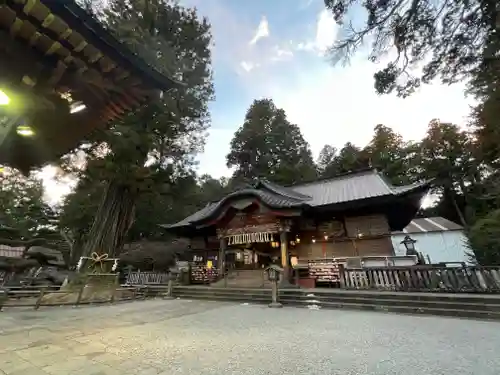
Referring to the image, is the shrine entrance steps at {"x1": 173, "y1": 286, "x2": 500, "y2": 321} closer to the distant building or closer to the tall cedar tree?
the tall cedar tree

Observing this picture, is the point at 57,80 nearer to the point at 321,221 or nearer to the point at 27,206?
the point at 321,221

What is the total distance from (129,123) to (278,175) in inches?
916

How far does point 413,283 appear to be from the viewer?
26.2ft

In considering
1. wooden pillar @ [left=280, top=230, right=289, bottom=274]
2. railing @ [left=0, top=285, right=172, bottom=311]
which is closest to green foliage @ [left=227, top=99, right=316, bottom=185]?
wooden pillar @ [left=280, top=230, right=289, bottom=274]

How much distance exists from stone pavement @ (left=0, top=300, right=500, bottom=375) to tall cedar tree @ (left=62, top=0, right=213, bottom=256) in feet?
19.2

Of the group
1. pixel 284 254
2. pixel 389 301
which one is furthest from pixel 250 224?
pixel 389 301

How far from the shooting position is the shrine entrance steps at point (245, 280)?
11.3 metres

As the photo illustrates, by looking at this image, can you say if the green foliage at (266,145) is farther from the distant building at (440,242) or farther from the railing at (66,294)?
the railing at (66,294)

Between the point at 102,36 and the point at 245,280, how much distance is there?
1173 centimetres

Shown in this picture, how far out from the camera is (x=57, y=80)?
1.73 metres

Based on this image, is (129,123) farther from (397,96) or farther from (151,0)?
(397,96)

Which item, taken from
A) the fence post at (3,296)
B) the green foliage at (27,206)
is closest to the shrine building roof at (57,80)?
the fence post at (3,296)

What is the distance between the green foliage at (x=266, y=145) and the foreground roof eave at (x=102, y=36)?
3134cm

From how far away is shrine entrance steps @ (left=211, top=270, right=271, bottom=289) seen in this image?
1129cm
